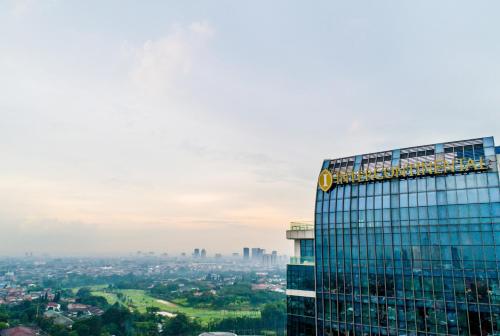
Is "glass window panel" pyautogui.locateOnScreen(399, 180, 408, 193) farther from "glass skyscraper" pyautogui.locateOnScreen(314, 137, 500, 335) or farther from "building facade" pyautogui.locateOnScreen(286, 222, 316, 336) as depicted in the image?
"building facade" pyautogui.locateOnScreen(286, 222, 316, 336)

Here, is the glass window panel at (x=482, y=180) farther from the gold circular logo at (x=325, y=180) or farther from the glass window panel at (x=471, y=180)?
the gold circular logo at (x=325, y=180)

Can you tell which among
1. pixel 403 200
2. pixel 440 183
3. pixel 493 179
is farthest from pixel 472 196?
pixel 403 200

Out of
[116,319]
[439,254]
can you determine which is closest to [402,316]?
[439,254]

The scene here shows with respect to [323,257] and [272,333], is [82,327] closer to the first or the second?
[272,333]

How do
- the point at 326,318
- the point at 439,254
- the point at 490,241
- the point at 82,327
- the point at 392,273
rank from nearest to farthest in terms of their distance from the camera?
1. the point at 490,241
2. the point at 439,254
3. the point at 392,273
4. the point at 326,318
5. the point at 82,327

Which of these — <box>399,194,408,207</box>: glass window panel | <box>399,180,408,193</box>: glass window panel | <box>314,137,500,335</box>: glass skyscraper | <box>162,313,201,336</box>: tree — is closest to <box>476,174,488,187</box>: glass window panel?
<box>314,137,500,335</box>: glass skyscraper

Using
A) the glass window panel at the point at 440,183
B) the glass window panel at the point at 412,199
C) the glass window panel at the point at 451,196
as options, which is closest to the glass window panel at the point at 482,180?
the glass window panel at the point at 451,196

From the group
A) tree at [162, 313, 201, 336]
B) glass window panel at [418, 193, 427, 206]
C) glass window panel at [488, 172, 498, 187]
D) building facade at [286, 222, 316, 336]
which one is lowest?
tree at [162, 313, 201, 336]

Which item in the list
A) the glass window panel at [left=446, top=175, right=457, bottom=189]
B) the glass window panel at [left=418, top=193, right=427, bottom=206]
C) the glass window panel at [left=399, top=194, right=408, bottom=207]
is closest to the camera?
the glass window panel at [left=446, top=175, right=457, bottom=189]
